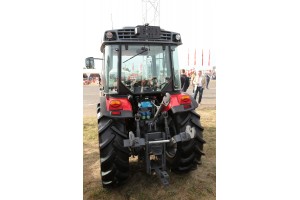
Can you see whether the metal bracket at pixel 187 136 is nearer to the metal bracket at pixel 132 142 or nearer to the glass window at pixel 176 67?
the metal bracket at pixel 132 142

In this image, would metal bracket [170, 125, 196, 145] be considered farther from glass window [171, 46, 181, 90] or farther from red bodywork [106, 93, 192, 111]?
glass window [171, 46, 181, 90]

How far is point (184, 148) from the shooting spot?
3041 millimetres

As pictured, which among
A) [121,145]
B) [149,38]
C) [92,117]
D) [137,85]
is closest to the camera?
[121,145]

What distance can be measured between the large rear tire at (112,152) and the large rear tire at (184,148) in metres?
0.76

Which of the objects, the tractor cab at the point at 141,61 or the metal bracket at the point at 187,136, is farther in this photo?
the tractor cab at the point at 141,61

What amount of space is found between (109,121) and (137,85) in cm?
71

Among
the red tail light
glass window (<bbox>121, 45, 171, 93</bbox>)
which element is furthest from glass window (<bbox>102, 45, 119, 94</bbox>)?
the red tail light

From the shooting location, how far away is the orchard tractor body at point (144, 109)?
276 centimetres

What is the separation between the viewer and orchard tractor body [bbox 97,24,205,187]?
9.05ft

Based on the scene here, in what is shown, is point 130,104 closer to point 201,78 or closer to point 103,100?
point 103,100

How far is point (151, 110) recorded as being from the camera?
307 cm

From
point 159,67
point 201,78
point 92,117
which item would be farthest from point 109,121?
point 201,78

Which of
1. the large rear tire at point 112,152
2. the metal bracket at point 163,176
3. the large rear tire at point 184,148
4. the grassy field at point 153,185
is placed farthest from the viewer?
the large rear tire at point 184,148

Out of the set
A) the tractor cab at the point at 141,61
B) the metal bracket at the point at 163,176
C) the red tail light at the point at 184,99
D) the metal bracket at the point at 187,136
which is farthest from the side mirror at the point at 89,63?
the metal bracket at the point at 163,176
